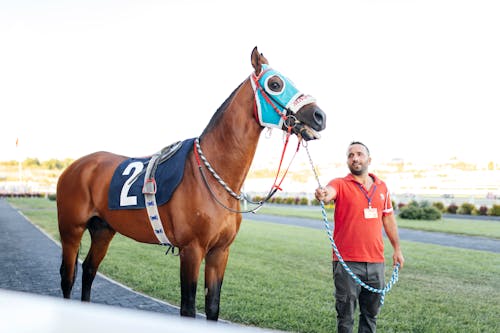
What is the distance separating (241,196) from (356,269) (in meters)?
0.86

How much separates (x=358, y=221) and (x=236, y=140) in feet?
3.02

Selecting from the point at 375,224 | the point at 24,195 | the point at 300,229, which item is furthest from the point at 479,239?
the point at 24,195

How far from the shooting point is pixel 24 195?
31.9 meters

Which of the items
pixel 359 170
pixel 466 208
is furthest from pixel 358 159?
pixel 466 208

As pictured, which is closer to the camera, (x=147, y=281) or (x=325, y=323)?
(x=325, y=323)

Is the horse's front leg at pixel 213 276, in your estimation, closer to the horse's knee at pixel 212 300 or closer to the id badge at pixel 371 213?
the horse's knee at pixel 212 300

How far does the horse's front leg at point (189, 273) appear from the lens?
2.45 m

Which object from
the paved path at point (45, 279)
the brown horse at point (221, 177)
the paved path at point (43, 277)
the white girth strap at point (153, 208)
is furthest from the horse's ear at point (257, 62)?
the paved path at point (43, 277)

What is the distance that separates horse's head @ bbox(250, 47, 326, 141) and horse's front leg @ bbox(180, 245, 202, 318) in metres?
0.89

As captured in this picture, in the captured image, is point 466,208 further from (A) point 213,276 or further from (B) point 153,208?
(B) point 153,208

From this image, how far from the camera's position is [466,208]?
15.9 metres

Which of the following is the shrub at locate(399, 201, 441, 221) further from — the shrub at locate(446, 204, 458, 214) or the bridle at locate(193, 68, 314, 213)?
the bridle at locate(193, 68, 314, 213)

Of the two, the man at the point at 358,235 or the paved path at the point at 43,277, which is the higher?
the man at the point at 358,235

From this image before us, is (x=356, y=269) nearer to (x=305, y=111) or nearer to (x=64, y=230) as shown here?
(x=305, y=111)
